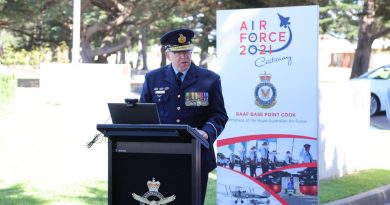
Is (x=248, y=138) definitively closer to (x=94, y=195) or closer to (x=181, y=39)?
(x=94, y=195)

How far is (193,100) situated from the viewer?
14.0 feet

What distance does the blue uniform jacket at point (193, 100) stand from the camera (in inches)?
168

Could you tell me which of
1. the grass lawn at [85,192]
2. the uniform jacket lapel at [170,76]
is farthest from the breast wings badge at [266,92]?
the uniform jacket lapel at [170,76]

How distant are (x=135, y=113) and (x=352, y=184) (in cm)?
533

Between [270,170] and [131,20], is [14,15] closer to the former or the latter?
[131,20]

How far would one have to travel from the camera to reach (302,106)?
6074mm

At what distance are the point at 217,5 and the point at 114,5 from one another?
9.99 meters

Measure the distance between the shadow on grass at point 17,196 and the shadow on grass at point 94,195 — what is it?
1.36 ft

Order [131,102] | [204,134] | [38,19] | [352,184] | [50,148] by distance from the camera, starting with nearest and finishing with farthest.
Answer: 1. [131,102]
2. [204,134]
3. [352,184]
4. [50,148]
5. [38,19]

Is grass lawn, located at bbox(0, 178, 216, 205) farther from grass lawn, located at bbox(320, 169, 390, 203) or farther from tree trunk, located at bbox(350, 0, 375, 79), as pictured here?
tree trunk, located at bbox(350, 0, 375, 79)

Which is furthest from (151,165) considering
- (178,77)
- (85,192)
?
(85,192)

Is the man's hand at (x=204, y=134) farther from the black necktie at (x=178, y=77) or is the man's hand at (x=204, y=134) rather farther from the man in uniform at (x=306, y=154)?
the man in uniform at (x=306, y=154)

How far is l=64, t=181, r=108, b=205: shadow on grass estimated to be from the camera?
6875 mm

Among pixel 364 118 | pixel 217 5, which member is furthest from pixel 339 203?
pixel 217 5
